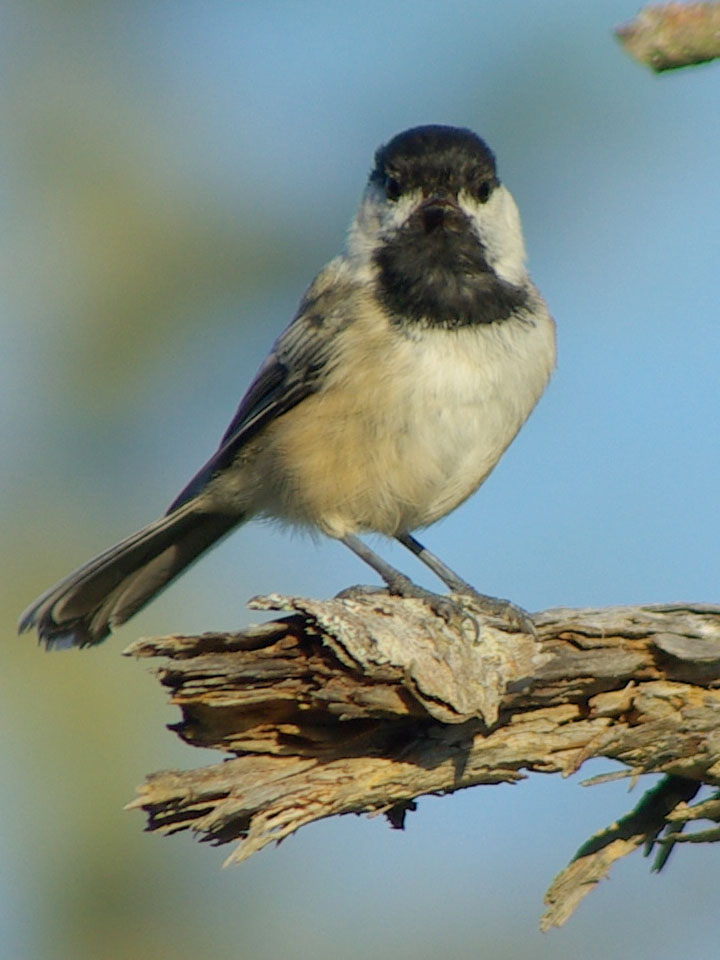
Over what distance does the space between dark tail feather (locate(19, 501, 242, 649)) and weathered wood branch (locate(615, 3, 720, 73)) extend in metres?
3.09

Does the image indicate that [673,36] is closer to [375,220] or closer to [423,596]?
[423,596]

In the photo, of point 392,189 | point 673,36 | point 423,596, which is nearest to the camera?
point 673,36

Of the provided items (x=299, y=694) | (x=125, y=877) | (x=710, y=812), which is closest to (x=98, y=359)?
(x=125, y=877)

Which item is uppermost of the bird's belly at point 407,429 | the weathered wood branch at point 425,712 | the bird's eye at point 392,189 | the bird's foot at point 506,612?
the bird's eye at point 392,189

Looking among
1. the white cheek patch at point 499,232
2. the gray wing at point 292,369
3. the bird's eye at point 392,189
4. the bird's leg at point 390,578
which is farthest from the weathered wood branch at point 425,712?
the bird's eye at point 392,189

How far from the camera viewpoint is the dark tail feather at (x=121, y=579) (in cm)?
386

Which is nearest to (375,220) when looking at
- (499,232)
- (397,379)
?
(499,232)

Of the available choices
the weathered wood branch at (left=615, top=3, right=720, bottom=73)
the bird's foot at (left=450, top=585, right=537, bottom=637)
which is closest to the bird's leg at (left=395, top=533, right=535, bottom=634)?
the bird's foot at (left=450, top=585, right=537, bottom=637)

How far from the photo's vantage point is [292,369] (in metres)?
4.14

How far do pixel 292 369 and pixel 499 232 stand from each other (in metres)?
0.86

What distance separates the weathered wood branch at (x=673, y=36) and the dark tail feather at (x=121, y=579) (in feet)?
10.2

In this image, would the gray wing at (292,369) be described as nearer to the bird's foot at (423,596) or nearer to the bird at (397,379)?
the bird at (397,379)

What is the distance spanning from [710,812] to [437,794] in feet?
2.03

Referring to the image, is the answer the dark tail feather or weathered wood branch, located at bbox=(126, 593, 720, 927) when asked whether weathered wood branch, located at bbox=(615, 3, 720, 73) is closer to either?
weathered wood branch, located at bbox=(126, 593, 720, 927)
